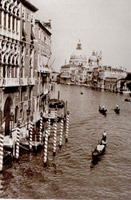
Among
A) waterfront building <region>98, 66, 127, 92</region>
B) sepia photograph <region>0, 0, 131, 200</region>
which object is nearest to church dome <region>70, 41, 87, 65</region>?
waterfront building <region>98, 66, 127, 92</region>

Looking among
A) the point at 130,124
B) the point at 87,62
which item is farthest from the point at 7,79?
the point at 87,62

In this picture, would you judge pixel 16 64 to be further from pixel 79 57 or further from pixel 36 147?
pixel 79 57

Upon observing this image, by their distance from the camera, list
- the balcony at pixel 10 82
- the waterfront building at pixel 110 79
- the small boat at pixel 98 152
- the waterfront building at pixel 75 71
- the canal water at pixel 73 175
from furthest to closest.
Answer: the waterfront building at pixel 75 71, the waterfront building at pixel 110 79, the small boat at pixel 98 152, the balcony at pixel 10 82, the canal water at pixel 73 175

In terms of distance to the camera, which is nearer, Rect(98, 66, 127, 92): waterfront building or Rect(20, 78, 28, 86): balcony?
Rect(20, 78, 28, 86): balcony

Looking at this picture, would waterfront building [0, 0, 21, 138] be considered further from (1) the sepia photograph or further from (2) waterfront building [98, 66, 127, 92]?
(2) waterfront building [98, 66, 127, 92]

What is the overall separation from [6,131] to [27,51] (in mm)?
4022

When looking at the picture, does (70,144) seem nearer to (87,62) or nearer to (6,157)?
(6,157)

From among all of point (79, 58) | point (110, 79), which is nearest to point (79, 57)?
point (79, 58)

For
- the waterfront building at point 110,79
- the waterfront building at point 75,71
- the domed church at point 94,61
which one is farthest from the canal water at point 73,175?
the domed church at point 94,61

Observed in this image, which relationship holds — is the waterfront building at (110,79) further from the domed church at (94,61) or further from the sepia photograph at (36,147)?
the sepia photograph at (36,147)

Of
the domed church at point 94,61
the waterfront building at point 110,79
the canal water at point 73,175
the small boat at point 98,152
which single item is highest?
the domed church at point 94,61

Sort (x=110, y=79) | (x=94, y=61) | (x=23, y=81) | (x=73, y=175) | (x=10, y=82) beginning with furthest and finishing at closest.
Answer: (x=94, y=61) < (x=110, y=79) < (x=23, y=81) < (x=10, y=82) < (x=73, y=175)

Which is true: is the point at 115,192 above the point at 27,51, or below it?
below

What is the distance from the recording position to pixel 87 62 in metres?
112
